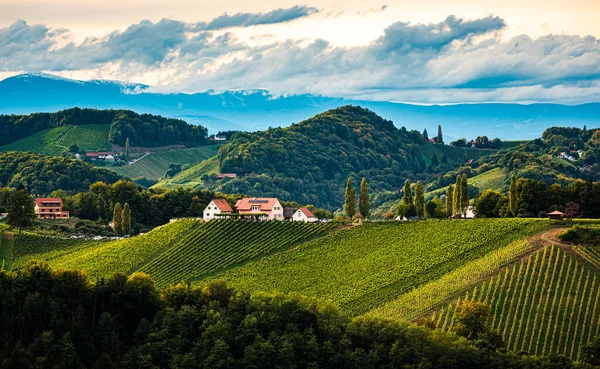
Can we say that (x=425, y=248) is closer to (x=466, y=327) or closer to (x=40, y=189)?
(x=466, y=327)

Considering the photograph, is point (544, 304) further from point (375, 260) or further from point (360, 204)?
point (360, 204)

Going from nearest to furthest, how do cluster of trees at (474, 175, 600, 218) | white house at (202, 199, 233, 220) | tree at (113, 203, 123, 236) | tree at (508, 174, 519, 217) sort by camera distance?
cluster of trees at (474, 175, 600, 218) < tree at (508, 174, 519, 217) < white house at (202, 199, 233, 220) < tree at (113, 203, 123, 236)

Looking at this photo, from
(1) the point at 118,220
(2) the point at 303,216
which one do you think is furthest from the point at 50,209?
(2) the point at 303,216

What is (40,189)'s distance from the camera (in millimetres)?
199875

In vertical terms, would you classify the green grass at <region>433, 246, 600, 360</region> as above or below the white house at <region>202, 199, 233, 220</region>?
below

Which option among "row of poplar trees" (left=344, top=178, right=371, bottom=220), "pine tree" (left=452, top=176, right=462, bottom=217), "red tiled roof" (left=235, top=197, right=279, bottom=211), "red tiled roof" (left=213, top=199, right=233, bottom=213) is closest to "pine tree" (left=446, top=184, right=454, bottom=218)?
"pine tree" (left=452, top=176, right=462, bottom=217)

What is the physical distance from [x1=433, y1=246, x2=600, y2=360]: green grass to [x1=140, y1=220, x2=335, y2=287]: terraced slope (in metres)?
28.7

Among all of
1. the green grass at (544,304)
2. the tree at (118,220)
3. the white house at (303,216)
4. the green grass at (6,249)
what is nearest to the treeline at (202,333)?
the green grass at (544,304)

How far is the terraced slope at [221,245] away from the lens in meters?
110

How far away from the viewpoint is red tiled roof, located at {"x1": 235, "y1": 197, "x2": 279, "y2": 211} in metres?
136

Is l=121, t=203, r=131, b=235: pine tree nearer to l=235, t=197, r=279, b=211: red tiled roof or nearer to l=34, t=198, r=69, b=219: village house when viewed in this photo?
l=235, t=197, r=279, b=211: red tiled roof

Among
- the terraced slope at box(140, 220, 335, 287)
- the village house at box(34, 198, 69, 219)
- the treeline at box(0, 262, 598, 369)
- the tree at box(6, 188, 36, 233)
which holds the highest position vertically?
the tree at box(6, 188, 36, 233)

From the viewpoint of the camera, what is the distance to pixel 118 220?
138 m

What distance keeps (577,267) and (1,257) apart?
6299 cm
